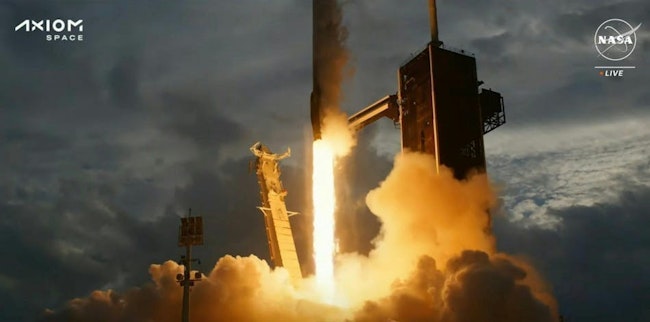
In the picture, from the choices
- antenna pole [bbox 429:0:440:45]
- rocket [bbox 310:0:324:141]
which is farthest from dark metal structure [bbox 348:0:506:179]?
rocket [bbox 310:0:324:141]

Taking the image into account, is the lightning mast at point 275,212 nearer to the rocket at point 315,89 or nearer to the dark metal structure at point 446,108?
the rocket at point 315,89

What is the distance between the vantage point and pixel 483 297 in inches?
1715

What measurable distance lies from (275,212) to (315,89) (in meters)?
8.97

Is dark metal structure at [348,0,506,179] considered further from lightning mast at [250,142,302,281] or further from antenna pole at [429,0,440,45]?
lightning mast at [250,142,302,281]

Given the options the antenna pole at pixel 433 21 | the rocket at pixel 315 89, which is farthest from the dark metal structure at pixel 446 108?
the rocket at pixel 315 89

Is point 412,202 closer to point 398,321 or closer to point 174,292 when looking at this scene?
point 398,321

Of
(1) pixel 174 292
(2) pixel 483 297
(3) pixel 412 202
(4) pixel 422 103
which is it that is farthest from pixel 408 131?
(1) pixel 174 292

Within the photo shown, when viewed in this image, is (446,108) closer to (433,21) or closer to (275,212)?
(433,21)

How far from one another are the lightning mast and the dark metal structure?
9995 millimetres

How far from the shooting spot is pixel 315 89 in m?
50.0

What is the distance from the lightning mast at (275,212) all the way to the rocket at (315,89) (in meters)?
5.27

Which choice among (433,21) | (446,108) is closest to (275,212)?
(446,108)

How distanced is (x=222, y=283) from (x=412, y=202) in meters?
13.5

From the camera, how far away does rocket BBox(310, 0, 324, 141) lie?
162ft
